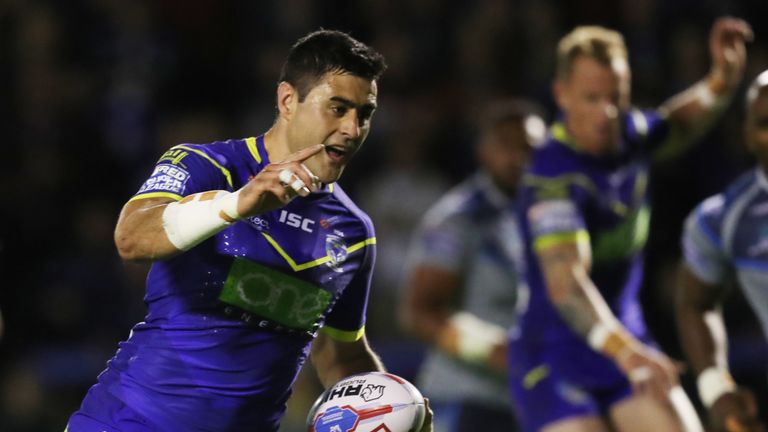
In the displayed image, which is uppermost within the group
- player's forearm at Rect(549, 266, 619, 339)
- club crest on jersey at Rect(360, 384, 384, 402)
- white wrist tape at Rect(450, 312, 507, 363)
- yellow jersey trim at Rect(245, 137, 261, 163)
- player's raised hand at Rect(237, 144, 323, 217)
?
player's raised hand at Rect(237, 144, 323, 217)

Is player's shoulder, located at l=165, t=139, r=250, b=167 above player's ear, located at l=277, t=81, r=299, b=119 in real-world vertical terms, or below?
below

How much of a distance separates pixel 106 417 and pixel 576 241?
98.1 inches

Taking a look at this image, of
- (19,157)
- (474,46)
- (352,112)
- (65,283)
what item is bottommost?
(65,283)

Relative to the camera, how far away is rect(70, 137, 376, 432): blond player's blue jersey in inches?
168

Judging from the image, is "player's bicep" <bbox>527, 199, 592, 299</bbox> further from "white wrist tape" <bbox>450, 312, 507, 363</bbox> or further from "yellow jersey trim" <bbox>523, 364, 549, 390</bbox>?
"white wrist tape" <bbox>450, 312, 507, 363</bbox>

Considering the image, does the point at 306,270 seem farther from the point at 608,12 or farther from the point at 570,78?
the point at 608,12

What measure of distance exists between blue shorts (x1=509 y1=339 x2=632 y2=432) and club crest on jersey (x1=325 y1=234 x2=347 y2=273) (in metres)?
1.98

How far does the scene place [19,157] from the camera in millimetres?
11086

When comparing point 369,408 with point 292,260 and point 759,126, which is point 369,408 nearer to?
point 292,260

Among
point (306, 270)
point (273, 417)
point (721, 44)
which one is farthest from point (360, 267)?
point (721, 44)

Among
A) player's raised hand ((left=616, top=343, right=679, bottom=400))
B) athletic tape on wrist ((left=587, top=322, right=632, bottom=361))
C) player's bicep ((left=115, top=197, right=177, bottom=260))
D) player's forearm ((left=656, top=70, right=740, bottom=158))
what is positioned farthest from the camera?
player's forearm ((left=656, top=70, right=740, bottom=158))

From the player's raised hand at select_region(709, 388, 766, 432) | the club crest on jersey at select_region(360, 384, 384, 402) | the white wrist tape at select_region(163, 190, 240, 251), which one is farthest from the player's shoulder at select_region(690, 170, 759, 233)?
the white wrist tape at select_region(163, 190, 240, 251)

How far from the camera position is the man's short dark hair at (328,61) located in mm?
4340

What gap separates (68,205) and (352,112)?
6.92 metres
